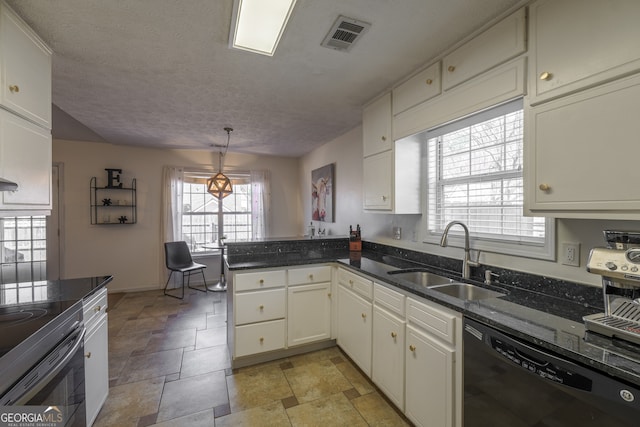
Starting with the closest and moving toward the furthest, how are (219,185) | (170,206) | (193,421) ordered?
(193,421)
(219,185)
(170,206)

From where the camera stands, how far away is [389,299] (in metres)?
1.94

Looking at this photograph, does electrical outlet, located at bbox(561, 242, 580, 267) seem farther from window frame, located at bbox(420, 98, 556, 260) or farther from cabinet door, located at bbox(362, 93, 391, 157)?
cabinet door, located at bbox(362, 93, 391, 157)

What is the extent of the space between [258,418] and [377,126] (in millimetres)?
2472

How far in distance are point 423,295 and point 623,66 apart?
4.28 feet

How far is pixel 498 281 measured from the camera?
1826 millimetres

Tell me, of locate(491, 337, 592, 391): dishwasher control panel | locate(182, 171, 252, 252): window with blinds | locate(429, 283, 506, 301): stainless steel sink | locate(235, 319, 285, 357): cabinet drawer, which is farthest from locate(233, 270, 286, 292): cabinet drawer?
locate(182, 171, 252, 252): window with blinds

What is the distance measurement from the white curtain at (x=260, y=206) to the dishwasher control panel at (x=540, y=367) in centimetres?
465

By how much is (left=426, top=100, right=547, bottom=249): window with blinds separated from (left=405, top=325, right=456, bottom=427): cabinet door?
34.1 inches

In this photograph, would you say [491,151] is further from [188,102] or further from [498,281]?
[188,102]

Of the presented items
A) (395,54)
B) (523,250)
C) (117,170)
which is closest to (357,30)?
(395,54)

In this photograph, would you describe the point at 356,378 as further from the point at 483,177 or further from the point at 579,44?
the point at 579,44

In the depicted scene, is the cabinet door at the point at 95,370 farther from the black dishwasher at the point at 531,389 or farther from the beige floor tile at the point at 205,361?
the black dishwasher at the point at 531,389

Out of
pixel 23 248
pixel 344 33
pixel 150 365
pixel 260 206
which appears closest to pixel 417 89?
pixel 344 33

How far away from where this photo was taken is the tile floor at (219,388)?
186 centimetres
